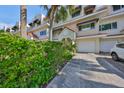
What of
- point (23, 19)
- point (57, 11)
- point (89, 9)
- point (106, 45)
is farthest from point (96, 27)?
point (23, 19)

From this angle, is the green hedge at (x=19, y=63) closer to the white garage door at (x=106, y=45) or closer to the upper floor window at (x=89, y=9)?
the white garage door at (x=106, y=45)

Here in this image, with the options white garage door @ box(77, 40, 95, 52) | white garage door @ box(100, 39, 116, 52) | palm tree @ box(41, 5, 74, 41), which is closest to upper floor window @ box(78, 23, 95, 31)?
white garage door @ box(77, 40, 95, 52)

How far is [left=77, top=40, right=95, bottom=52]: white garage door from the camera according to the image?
26.7 m

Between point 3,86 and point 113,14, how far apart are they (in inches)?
852

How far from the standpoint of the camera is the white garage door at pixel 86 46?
26.7m

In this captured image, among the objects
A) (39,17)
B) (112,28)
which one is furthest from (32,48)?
(39,17)

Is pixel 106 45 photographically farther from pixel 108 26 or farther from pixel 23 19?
pixel 23 19

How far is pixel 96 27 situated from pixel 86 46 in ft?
12.0

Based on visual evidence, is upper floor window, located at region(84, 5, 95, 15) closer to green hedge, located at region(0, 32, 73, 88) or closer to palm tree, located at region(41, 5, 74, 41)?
palm tree, located at region(41, 5, 74, 41)

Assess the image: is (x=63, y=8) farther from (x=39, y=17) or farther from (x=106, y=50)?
(x=39, y=17)

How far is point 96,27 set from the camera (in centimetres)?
2619

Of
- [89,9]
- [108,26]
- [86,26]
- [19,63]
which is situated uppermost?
[89,9]

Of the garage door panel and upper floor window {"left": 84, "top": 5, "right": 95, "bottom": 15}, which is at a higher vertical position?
upper floor window {"left": 84, "top": 5, "right": 95, "bottom": 15}

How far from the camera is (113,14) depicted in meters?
23.1
